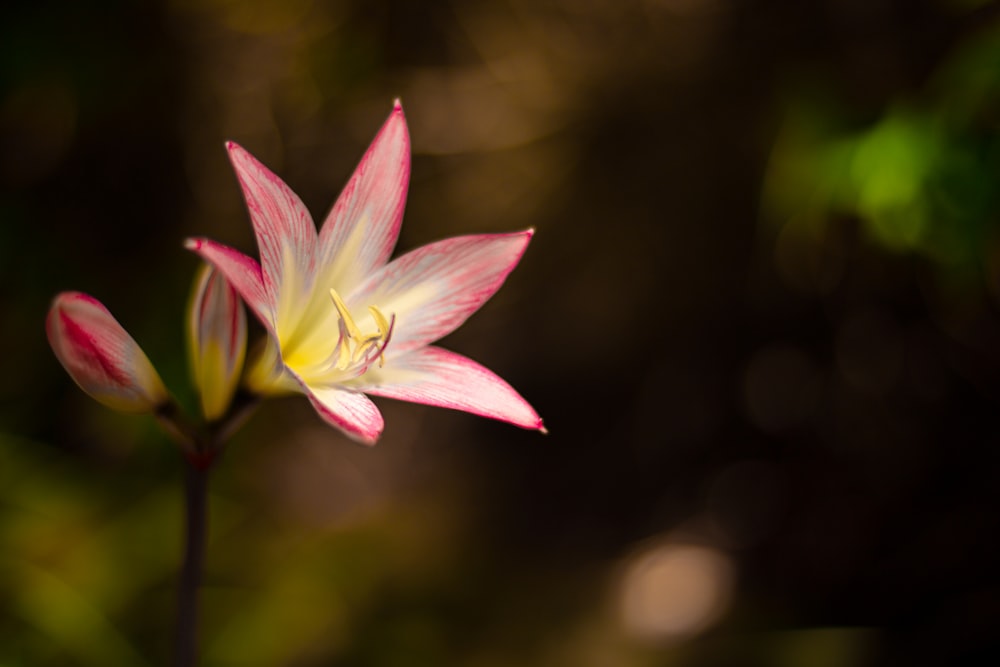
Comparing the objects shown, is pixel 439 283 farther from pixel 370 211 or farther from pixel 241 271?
pixel 241 271

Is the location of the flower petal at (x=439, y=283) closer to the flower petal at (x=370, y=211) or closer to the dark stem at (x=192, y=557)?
the flower petal at (x=370, y=211)

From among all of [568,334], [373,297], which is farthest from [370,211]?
[568,334]

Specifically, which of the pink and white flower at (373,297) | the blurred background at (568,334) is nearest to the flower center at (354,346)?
the pink and white flower at (373,297)

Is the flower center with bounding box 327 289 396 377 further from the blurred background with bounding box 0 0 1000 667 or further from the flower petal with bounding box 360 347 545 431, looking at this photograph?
the blurred background with bounding box 0 0 1000 667

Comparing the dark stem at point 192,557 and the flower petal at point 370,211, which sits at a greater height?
the flower petal at point 370,211

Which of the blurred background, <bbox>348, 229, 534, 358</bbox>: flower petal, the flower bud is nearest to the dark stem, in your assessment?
the flower bud

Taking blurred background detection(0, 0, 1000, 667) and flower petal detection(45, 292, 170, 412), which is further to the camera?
blurred background detection(0, 0, 1000, 667)
